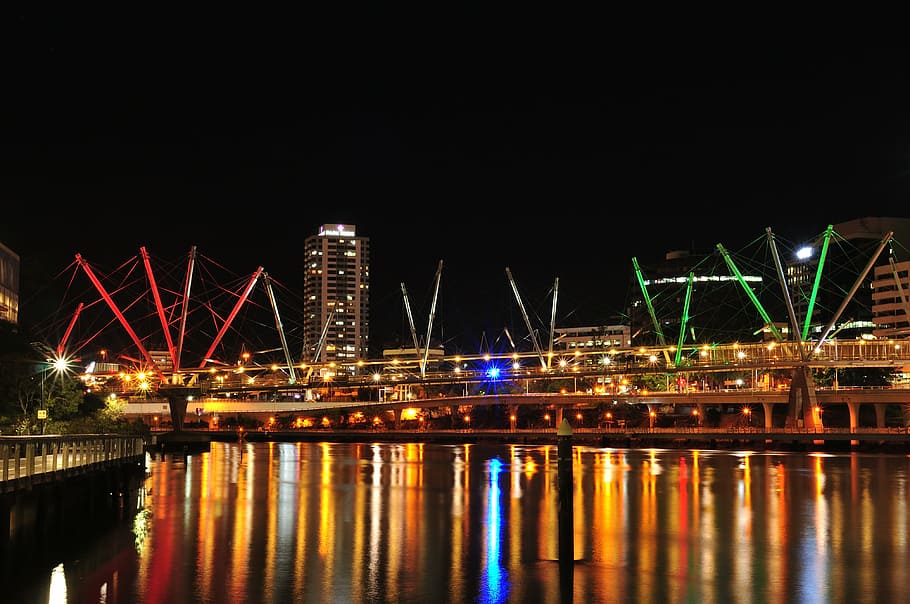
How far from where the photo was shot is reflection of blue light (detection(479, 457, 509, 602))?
95.0 ft

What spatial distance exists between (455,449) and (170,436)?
28.1 m

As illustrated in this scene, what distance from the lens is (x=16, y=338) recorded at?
61688mm

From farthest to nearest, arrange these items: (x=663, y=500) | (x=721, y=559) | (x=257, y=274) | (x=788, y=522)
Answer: (x=257, y=274) → (x=663, y=500) → (x=788, y=522) → (x=721, y=559)

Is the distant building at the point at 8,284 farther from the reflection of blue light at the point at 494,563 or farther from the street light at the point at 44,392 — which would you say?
the reflection of blue light at the point at 494,563

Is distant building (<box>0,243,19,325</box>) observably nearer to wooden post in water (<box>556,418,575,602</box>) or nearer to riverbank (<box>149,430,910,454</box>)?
riverbank (<box>149,430,910,454</box>)

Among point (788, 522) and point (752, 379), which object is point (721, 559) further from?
point (752, 379)

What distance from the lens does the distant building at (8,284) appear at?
87875mm

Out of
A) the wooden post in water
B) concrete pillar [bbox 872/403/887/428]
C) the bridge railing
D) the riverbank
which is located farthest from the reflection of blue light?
concrete pillar [bbox 872/403/887/428]

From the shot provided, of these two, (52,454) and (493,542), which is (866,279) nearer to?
(493,542)

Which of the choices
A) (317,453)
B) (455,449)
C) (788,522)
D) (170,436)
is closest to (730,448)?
(455,449)

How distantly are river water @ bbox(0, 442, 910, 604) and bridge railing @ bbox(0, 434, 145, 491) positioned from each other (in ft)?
8.45

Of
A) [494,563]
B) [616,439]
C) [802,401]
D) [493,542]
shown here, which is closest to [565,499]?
[494,563]

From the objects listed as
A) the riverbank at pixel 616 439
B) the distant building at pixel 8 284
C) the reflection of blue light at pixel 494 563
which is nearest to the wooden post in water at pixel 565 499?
the reflection of blue light at pixel 494 563

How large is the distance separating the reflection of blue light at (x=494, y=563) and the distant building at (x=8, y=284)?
168ft
